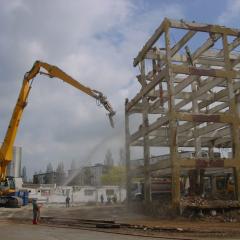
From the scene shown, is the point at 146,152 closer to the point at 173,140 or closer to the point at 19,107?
the point at 173,140

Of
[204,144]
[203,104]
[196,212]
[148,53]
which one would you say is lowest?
[196,212]

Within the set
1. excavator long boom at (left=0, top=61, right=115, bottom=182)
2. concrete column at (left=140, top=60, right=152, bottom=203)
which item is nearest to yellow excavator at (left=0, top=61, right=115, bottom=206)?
excavator long boom at (left=0, top=61, right=115, bottom=182)

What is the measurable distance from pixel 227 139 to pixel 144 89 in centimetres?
861

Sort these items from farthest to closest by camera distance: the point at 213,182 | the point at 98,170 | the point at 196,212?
1. the point at 98,170
2. the point at 213,182
3. the point at 196,212

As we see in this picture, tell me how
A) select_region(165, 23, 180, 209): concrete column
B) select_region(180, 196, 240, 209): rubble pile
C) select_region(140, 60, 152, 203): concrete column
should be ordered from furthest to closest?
1. select_region(140, 60, 152, 203): concrete column
2. select_region(165, 23, 180, 209): concrete column
3. select_region(180, 196, 240, 209): rubble pile

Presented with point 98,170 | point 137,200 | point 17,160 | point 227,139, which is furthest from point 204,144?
point 98,170

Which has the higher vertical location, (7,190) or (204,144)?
(204,144)

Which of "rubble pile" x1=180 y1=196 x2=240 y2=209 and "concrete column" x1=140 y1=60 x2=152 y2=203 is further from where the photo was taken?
"concrete column" x1=140 y1=60 x2=152 y2=203

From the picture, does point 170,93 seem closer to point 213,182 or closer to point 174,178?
point 174,178

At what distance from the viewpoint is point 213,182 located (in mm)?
40344

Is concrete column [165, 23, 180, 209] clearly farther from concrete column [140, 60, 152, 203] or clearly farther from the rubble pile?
concrete column [140, 60, 152, 203]

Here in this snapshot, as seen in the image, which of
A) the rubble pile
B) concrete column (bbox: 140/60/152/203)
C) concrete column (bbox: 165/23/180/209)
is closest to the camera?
the rubble pile

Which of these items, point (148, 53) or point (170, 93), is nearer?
point (170, 93)

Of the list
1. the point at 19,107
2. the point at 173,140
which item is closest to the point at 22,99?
the point at 19,107
